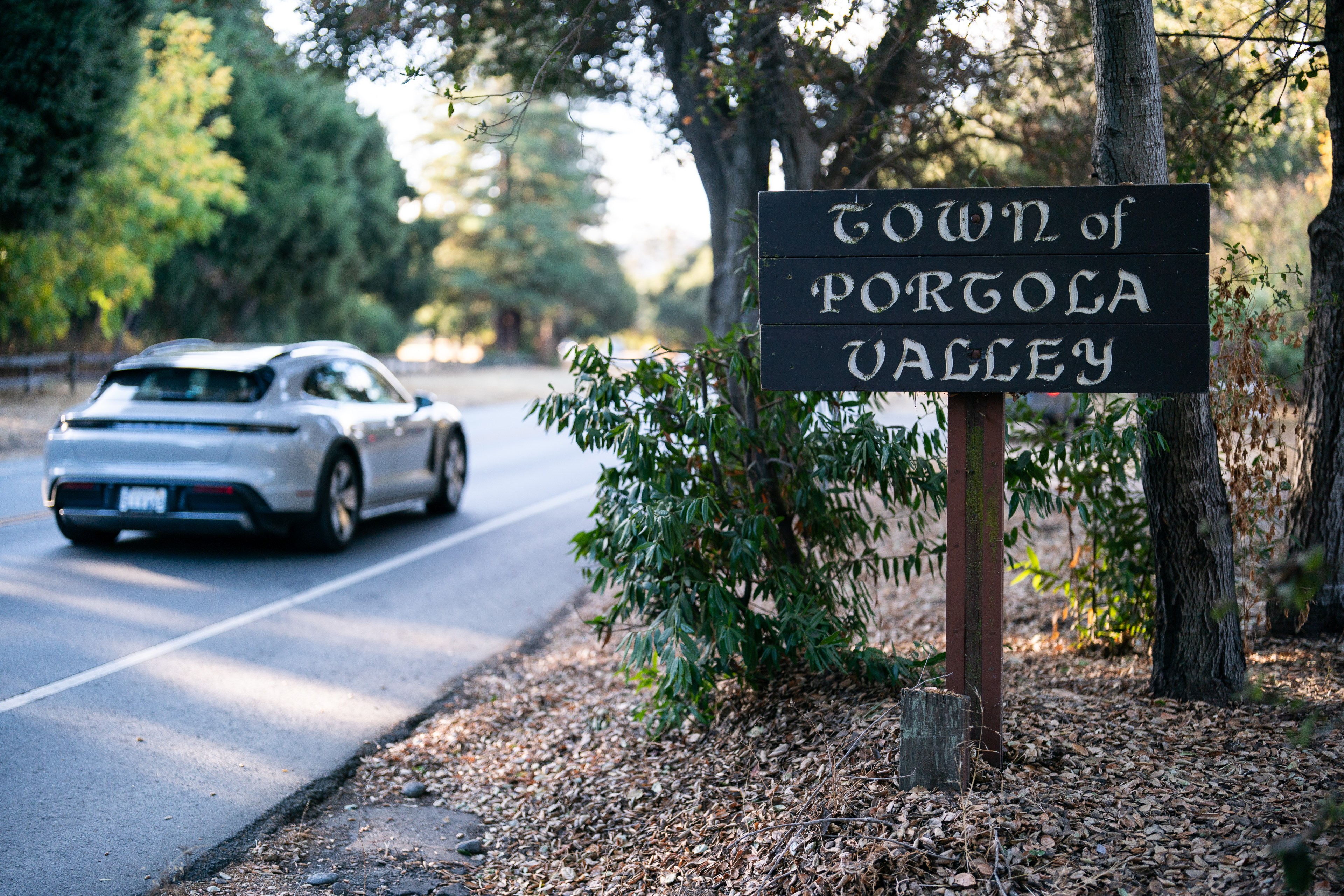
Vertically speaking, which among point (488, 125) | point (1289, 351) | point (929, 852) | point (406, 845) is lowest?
point (406, 845)

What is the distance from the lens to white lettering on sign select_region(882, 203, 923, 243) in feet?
12.3

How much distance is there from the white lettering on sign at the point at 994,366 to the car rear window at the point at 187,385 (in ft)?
22.1

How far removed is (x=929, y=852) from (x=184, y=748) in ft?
11.5

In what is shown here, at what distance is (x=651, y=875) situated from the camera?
3871 mm

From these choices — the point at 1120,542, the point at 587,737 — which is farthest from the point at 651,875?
the point at 1120,542

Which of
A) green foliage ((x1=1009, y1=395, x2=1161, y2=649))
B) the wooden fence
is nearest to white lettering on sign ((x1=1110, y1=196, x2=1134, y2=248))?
green foliage ((x1=1009, y1=395, x2=1161, y2=649))

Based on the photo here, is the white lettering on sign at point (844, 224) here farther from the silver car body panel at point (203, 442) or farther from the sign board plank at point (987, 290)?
the silver car body panel at point (203, 442)

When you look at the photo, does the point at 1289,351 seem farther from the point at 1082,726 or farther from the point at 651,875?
the point at 651,875

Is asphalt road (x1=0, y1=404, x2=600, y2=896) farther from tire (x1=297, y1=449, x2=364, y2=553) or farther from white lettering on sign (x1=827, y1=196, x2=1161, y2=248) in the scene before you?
white lettering on sign (x1=827, y1=196, x2=1161, y2=248)

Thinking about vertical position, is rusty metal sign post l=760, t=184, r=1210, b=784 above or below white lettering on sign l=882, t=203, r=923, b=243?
below

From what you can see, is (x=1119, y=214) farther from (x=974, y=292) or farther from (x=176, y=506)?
(x=176, y=506)

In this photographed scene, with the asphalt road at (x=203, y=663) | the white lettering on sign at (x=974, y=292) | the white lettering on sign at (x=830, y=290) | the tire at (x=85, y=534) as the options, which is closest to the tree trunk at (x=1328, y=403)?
the white lettering on sign at (x=974, y=292)

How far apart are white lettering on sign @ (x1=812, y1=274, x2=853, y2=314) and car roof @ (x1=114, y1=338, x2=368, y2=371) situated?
250 inches

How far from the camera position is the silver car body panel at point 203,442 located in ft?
27.9
